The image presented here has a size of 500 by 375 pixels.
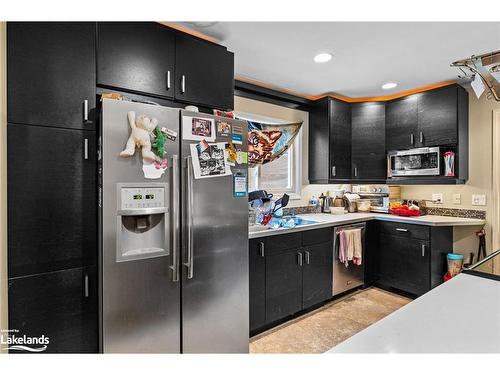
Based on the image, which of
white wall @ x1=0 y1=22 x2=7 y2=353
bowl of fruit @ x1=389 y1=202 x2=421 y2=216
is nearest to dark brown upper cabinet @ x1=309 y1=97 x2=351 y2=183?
bowl of fruit @ x1=389 y1=202 x2=421 y2=216

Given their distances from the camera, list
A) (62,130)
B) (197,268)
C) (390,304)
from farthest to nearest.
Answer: (390,304), (197,268), (62,130)

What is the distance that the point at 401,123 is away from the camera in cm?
321

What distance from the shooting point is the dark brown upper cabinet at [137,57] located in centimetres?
157

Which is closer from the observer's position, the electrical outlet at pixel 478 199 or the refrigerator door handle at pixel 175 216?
the refrigerator door handle at pixel 175 216

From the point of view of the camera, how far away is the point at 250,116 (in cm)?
296

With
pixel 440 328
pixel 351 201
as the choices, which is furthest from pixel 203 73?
pixel 351 201

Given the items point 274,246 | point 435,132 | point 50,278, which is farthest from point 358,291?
point 50,278

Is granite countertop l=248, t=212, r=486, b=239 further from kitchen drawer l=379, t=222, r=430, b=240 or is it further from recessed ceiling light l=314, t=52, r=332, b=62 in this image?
recessed ceiling light l=314, t=52, r=332, b=62

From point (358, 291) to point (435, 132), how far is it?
201 centimetres

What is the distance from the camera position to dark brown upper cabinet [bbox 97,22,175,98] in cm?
157

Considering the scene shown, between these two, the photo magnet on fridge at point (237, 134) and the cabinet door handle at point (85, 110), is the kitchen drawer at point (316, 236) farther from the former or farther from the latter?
the cabinet door handle at point (85, 110)

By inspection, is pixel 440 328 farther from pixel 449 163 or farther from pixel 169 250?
pixel 449 163

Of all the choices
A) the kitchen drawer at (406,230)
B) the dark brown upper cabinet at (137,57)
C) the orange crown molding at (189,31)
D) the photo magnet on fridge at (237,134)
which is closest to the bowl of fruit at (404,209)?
the kitchen drawer at (406,230)
